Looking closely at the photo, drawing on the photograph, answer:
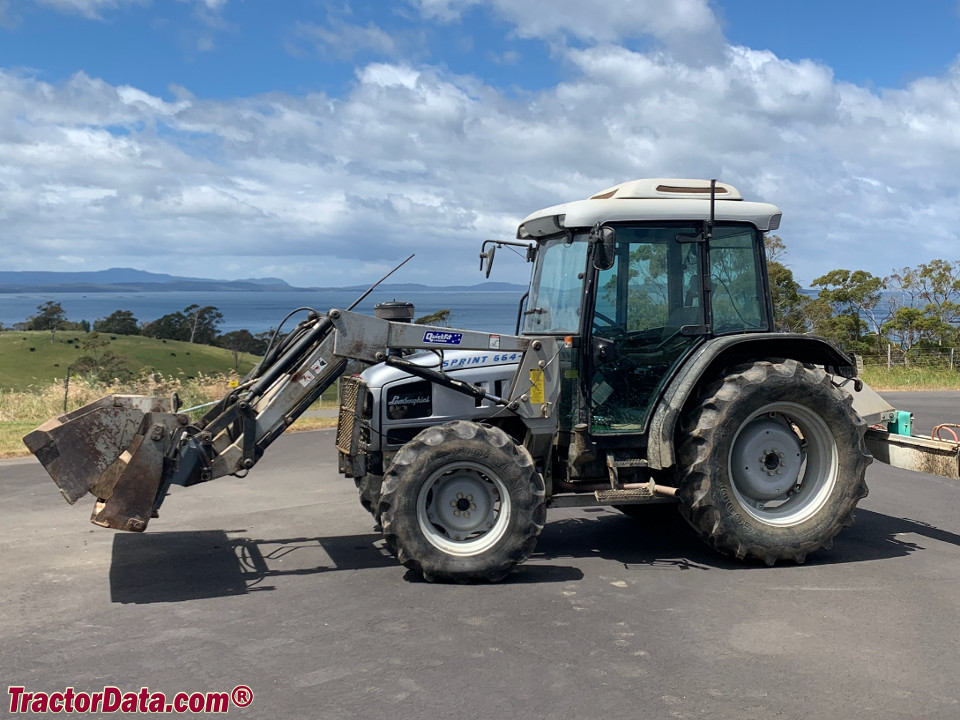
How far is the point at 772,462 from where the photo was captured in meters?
7.45

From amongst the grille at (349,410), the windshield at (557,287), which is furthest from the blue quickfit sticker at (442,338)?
the windshield at (557,287)

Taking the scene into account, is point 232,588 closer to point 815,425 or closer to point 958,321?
point 815,425

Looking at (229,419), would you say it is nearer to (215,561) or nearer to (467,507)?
(215,561)

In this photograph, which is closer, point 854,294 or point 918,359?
point 918,359

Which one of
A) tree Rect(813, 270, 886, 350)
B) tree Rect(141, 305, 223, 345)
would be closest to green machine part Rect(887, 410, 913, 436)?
tree Rect(813, 270, 886, 350)

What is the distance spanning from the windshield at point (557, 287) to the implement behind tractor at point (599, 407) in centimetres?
2

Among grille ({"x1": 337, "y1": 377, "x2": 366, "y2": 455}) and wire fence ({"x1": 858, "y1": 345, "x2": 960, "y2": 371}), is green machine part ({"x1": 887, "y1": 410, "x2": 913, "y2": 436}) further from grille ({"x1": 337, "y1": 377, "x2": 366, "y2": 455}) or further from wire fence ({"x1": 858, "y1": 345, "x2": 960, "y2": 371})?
wire fence ({"x1": 858, "y1": 345, "x2": 960, "y2": 371})

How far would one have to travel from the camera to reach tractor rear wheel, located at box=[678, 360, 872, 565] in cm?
700

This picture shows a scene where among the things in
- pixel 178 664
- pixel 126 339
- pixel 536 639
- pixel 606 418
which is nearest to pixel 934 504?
pixel 606 418

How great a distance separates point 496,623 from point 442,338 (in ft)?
7.22

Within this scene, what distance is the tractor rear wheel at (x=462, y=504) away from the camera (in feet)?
21.5

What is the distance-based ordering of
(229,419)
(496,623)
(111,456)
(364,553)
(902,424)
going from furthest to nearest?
(902,424) < (364,553) < (229,419) < (111,456) < (496,623)

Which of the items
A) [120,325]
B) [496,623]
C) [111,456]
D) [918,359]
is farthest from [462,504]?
[120,325]

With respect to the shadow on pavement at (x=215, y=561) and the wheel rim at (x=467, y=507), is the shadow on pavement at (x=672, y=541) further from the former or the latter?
the shadow on pavement at (x=215, y=561)
